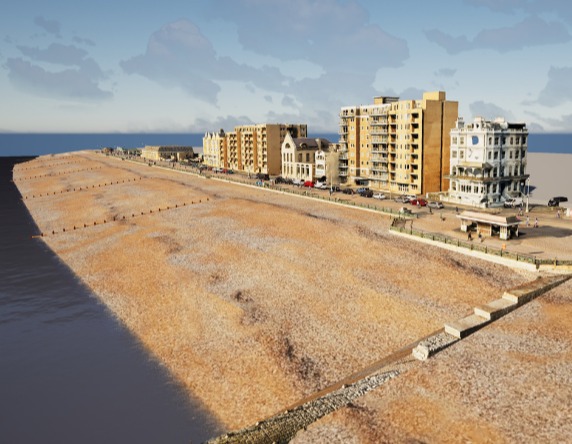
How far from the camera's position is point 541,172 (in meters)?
160

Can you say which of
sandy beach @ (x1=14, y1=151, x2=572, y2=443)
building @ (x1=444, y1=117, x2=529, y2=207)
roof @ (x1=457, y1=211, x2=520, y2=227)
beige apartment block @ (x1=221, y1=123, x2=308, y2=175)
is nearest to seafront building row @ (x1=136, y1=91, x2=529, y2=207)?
building @ (x1=444, y1=117, x2=529, y2=207)

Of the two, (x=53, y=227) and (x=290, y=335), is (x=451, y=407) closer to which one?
(x=290, y=335)

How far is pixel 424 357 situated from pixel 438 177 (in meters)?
74.7

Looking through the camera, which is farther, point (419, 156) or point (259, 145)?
point (259, 145)

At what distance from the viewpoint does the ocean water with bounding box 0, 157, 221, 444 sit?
103ft

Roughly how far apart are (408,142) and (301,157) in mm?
46351

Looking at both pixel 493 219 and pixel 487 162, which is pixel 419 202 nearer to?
pixel 487 162

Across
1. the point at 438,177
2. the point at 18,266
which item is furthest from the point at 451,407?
the point at 438,177

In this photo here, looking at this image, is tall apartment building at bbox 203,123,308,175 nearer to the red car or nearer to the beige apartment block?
the beige apartment block

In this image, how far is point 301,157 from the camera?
144000 millimetres

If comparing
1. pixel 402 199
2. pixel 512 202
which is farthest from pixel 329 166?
pixel 512 202

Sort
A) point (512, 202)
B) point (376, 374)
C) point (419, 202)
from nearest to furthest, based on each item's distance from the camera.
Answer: point (376, 374) → point (512, 202) → point (419, 202)

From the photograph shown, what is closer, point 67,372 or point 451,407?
point 451,407

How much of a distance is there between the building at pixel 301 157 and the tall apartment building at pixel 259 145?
38.7ft
